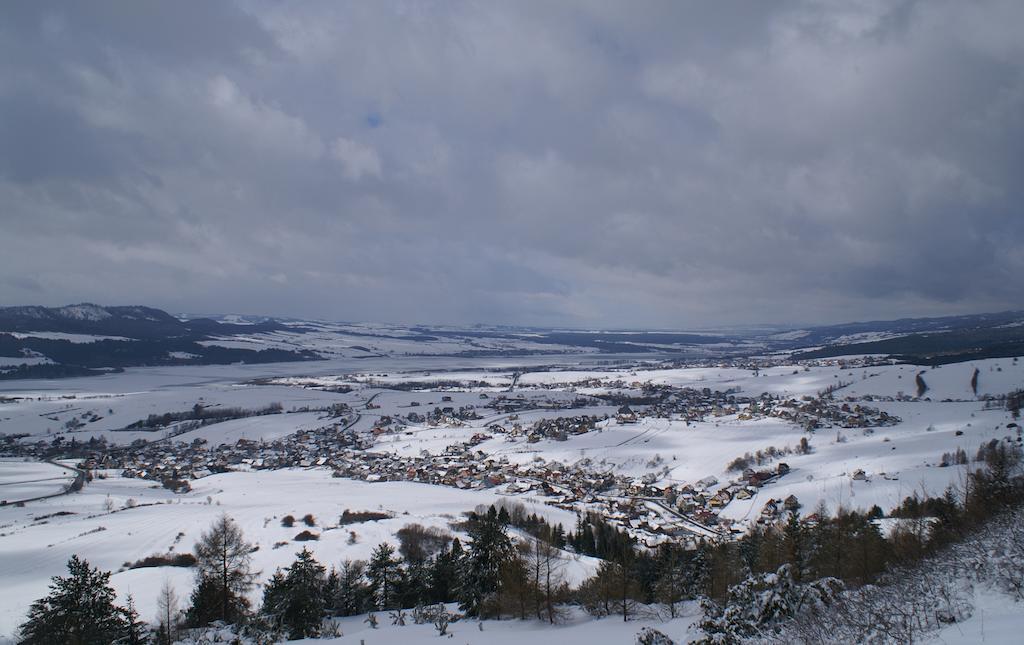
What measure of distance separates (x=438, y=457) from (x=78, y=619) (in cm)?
4506

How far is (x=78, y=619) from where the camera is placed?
40.3 ft

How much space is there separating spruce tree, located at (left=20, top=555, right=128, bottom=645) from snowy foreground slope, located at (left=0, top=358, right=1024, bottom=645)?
240 inches

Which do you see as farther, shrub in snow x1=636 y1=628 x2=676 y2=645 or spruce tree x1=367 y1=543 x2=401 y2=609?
spruce tree x1=367 y1=543 x2=401 y2=609

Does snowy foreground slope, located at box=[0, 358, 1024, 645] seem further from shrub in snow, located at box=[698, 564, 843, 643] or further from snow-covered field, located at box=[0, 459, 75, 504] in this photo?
shrub in snow, located at box=[698, 564, 843, 643]

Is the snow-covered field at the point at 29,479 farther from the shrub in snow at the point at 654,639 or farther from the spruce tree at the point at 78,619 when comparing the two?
the shrub in snow at the point at 654,639

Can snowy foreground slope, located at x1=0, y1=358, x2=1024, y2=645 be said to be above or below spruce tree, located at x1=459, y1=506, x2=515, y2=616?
below

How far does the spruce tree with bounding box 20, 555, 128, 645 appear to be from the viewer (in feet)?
39.4

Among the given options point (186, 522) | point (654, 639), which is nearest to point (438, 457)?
point (186, 522)

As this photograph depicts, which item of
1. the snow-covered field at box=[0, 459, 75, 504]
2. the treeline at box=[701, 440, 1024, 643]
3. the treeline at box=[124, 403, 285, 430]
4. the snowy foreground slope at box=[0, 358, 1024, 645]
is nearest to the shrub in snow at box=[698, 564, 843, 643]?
the treeline at box=[701, 440, 1024, 643]

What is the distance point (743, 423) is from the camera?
2606 inches

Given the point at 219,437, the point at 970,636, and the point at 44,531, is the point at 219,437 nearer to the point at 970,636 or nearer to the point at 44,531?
the point at 44,531

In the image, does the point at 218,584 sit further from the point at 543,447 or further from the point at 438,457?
the point at 543,447

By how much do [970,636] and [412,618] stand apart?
48.8ft

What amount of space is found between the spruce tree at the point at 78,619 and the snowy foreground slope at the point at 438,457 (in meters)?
6.09
